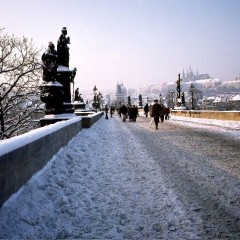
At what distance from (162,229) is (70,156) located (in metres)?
5.29

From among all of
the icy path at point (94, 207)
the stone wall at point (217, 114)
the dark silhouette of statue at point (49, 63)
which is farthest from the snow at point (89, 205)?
the stone wall at point (217, 114)

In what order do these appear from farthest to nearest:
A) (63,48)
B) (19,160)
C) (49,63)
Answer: (63,48) < (49,63) < (19,160)

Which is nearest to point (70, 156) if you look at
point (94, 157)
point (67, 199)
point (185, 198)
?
point (94, 157)

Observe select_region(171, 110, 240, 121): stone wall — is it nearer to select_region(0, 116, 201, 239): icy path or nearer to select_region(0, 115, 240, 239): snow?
select_region(0, 115, 240, 239): snow

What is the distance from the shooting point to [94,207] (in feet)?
17.2

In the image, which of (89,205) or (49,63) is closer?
(89,205)

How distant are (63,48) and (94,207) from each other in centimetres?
1764

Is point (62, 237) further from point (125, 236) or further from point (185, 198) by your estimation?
point (185, 198)

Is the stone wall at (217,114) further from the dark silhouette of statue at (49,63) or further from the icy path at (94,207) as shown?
the icy path at (94,207)

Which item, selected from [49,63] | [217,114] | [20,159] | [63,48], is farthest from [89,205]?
[217,114]

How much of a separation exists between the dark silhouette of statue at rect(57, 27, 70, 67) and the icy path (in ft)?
46.2

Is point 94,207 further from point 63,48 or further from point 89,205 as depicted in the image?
point 63,48

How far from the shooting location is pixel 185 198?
18.1 ft

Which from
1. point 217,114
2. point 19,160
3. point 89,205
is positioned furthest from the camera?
point 217,114
